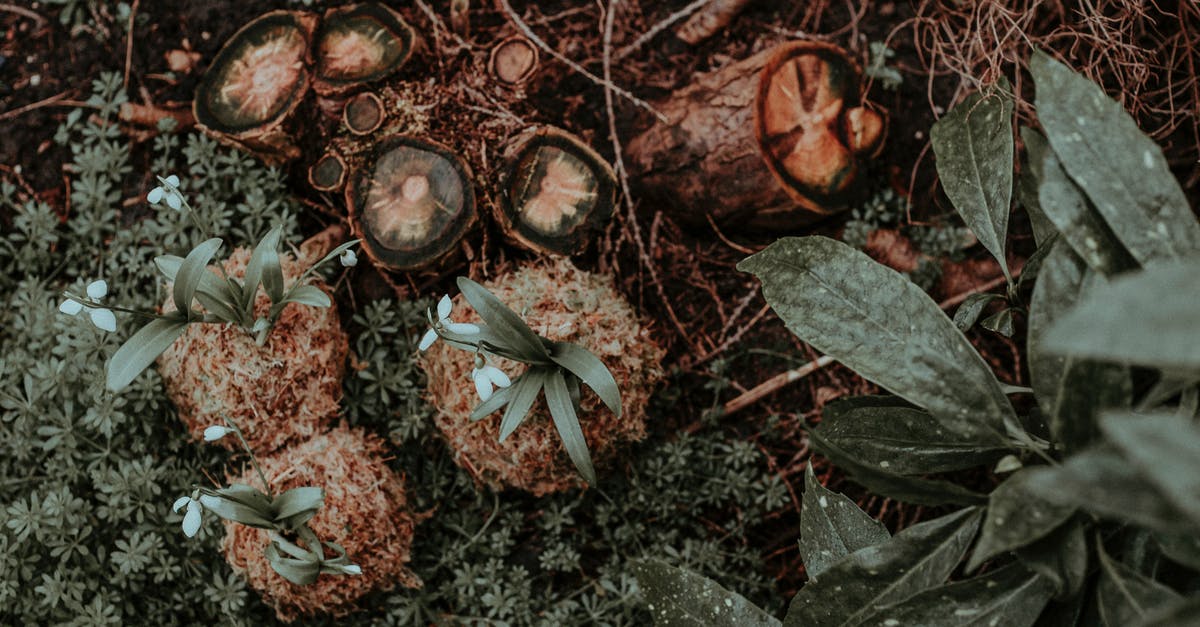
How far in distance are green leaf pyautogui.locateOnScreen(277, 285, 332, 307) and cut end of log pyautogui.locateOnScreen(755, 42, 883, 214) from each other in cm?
114

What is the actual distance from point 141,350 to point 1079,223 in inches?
72.7

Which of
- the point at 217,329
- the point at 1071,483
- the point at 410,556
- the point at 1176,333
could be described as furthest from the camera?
the point at 410,556

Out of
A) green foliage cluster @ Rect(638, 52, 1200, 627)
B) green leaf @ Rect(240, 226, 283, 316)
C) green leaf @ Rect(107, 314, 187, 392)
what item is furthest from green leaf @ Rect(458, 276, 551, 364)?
green leaf @ Rect(107, 314, 187, 392)

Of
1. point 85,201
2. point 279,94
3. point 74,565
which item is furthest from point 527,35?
point 74,565

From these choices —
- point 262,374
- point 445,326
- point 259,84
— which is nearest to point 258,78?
point 259,84

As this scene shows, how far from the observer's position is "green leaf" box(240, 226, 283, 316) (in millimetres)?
1880

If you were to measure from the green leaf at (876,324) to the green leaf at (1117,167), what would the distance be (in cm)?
28

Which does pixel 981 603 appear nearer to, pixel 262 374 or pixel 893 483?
pixel 893 483

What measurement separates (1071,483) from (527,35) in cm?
199

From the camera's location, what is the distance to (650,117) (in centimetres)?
231

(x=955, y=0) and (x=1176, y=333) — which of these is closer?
(x=1176, y=333)

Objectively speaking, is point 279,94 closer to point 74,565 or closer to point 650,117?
point 650,117

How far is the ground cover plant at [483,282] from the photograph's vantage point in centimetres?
188

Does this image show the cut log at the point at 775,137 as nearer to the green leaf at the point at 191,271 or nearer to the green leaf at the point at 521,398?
the green leaf at the point at 521,398
